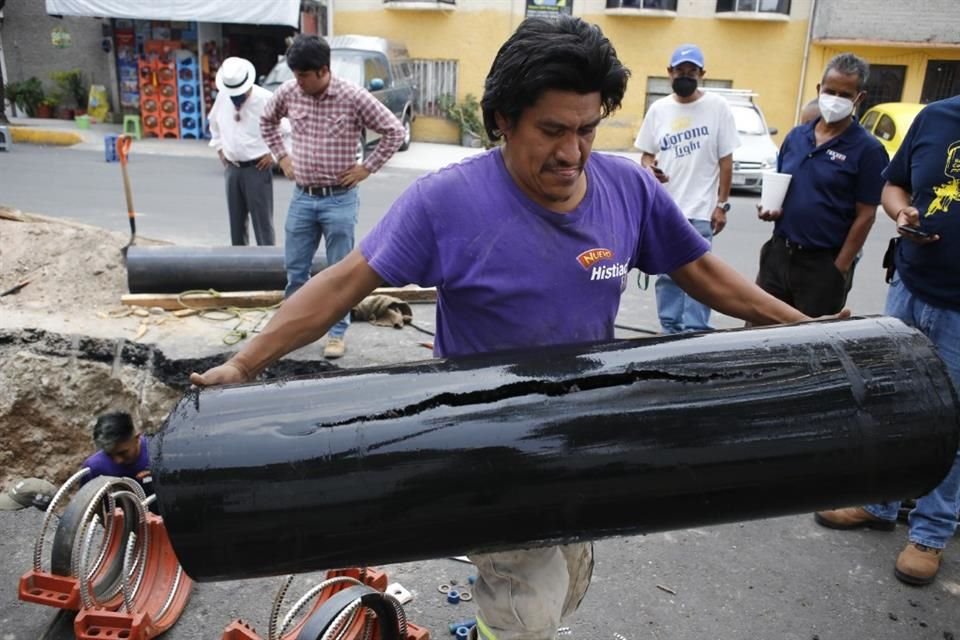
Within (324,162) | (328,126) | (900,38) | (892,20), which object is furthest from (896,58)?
(324,162)

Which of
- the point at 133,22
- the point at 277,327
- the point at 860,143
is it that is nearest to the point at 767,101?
the point at 133,22

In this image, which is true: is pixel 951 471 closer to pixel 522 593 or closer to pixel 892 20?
pixel 522 593

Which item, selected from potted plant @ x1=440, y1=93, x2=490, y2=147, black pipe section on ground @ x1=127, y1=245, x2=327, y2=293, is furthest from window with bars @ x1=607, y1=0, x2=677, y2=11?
black pipe section on ground @ x1=127, y1=245, x2=327, y2=293

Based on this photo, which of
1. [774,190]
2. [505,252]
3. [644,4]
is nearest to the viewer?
[505,252]

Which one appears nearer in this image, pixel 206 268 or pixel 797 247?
pixel 797 247

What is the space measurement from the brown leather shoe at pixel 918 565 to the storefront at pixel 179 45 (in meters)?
16.4

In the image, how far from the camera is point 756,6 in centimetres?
2006

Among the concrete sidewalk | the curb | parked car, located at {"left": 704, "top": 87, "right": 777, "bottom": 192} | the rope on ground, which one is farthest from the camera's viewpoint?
the curb

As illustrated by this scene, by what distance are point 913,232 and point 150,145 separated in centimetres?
1656

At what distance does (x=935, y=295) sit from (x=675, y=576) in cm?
150

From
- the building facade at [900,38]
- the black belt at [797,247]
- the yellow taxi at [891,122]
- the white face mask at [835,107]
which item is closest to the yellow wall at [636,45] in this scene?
the building facade at [900,38]

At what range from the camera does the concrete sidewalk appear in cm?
1595

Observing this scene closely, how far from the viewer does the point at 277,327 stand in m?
1.98

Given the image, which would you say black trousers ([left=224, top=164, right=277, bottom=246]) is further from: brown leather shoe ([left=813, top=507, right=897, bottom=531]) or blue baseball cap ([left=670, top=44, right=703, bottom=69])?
brown leather shoe ([left=813, top=507, right=897, bottom=531])
